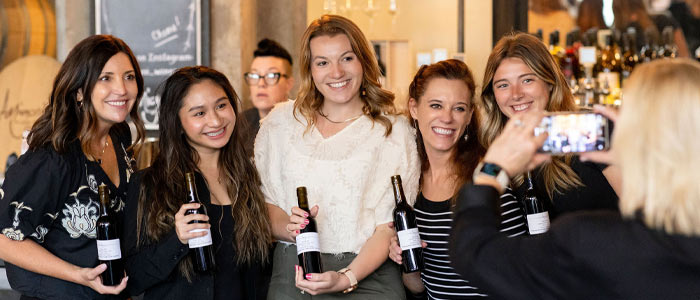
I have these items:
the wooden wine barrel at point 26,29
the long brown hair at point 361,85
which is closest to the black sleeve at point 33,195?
the long brown hair at point 361,85

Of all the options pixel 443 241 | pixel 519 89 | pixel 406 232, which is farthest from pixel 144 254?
pixel 519 89

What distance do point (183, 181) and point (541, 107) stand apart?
1.11 metres

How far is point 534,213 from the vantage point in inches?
85.1

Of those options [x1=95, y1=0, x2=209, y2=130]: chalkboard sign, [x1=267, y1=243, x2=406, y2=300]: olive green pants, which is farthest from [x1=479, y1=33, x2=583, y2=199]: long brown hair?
[x1=95, y1=0, x2=209, y2=130]: chalkboard sign

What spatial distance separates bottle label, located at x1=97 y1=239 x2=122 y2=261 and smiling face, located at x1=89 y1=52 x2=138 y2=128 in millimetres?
422

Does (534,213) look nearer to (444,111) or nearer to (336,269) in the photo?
(444,111)

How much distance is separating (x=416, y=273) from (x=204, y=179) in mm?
719

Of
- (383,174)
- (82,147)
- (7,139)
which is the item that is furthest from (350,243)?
(7,139)

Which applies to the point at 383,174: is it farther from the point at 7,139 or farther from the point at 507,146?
the point at 7,139

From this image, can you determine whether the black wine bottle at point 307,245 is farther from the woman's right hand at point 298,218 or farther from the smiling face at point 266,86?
the smiling face at point 266,86

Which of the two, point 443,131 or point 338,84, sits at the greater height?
point 338,84

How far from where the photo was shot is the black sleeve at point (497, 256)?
132 centimetres

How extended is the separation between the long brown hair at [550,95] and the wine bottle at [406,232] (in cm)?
→ 34

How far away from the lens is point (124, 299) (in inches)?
89.5
